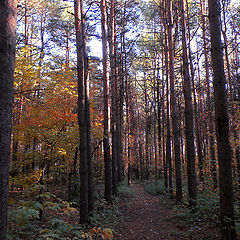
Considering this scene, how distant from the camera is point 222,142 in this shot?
4648 millimetres

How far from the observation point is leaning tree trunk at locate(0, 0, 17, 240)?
258 centimetres

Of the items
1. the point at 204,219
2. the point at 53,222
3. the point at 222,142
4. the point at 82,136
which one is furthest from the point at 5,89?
the point at 204,219

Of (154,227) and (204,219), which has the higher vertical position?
(204,219)

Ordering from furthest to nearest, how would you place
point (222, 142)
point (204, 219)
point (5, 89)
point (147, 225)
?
point (147, 225) → point (204, 219) → point (222, 142) → point (5, 89)

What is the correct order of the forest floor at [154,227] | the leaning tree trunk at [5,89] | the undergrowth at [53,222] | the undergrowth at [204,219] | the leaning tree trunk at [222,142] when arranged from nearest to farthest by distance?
the leaning tree trunk at [5,89], the undergrowth at [53,222], the leaning tree trunk at [222,142], the undergrowth at [204,219], the forest floor at [154,227]

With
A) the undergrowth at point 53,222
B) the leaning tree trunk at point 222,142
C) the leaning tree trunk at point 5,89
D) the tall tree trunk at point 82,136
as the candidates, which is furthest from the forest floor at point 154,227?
the leaning tree trunk at point 5,89

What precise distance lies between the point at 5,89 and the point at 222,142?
450 centimetres

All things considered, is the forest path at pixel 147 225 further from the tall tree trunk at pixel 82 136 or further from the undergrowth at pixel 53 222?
the tall tree trunk at pixel 82 136

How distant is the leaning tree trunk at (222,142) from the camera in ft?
14.7

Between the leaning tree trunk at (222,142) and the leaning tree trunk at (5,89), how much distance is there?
4.32m

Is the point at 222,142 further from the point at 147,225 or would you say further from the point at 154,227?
the point at 147,225

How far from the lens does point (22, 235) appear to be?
5.65 metres

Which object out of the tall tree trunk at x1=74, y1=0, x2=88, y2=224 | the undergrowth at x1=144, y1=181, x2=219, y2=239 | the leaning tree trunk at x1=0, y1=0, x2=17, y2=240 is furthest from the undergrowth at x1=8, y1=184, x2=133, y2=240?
the undergrowth at x1=144, y1=181, x2=219, y2=239

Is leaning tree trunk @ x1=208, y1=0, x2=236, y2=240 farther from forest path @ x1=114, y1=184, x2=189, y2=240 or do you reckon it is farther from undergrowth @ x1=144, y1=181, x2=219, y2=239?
forest path @ x1=114, y1=184, x2=189, y2=240
